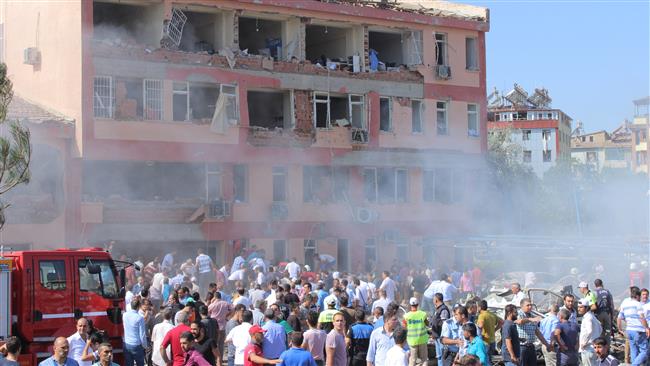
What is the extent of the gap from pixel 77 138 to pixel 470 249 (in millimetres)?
17042

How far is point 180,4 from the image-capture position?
3509 centimetres

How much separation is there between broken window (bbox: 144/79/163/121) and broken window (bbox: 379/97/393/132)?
9696 millimetres

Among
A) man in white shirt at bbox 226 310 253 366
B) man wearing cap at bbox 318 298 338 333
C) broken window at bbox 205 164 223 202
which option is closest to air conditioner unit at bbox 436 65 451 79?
broken window at bbox 205 164 223 202

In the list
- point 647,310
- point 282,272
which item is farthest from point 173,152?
point 647,310

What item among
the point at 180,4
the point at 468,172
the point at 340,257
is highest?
the point at 180,4

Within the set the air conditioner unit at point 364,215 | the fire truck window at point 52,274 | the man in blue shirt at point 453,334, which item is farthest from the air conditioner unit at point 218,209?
the man in blue shirt at point 453,334

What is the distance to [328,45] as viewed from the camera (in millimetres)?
41156

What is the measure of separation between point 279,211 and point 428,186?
7684 millimetres

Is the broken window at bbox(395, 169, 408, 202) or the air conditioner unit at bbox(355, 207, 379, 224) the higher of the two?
the broken window at bbox(395, 169, 408, 202)

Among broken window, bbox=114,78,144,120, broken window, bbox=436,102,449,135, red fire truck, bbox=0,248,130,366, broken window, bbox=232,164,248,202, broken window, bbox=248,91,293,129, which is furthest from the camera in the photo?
broken window, bbox=436,102,449,135

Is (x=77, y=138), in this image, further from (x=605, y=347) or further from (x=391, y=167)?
(x=605, y=347)

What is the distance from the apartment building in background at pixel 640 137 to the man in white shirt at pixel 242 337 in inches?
3142

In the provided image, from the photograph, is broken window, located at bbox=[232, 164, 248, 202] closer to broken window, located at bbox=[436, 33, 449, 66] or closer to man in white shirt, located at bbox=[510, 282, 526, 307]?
broken window, located at bbox=[436, 33, 449, 66]

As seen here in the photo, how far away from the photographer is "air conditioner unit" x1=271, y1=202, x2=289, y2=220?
36594 mm
